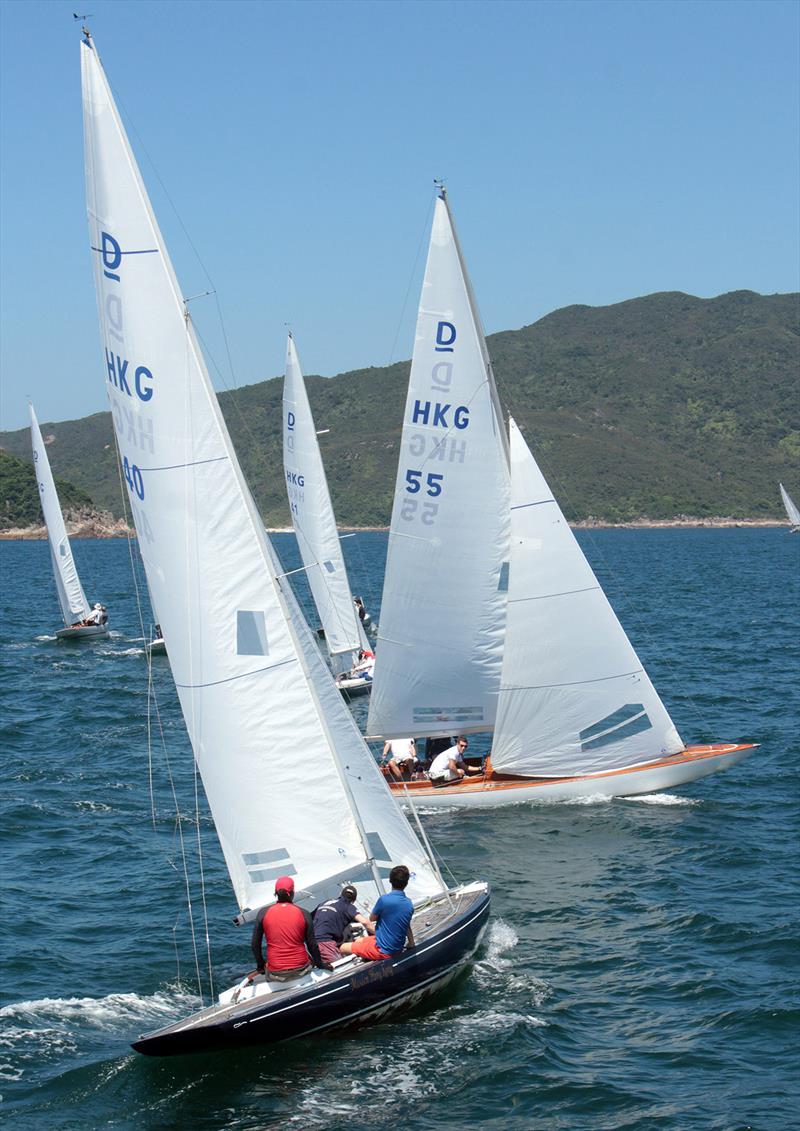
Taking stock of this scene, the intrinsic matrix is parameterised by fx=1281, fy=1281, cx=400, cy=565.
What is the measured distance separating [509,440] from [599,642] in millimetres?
3612

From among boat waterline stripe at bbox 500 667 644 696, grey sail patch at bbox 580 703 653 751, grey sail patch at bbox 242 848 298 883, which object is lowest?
grey sail patch at bbox 580 703 653 751

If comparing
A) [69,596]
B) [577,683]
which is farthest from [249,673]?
[69,596]

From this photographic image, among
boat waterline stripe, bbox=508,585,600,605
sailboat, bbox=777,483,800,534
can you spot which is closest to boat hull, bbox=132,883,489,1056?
boat waterline stripe, bbox=508,585,600,605

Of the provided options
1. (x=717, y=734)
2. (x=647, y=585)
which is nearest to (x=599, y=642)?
(x=717, y=734)

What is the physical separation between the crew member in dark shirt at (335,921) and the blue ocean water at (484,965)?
876 mm

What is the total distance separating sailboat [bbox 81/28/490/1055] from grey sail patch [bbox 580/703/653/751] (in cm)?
823

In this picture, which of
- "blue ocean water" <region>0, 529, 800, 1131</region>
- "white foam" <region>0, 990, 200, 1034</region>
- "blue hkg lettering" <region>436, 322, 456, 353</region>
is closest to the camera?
"blue ocean water" <region>0, 529, 800, 1131</region>

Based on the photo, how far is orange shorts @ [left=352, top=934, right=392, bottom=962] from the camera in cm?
1238

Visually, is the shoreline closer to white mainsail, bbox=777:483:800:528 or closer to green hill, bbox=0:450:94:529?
green hill, bbox=0:450:94:529

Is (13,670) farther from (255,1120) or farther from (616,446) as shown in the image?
(616,446)

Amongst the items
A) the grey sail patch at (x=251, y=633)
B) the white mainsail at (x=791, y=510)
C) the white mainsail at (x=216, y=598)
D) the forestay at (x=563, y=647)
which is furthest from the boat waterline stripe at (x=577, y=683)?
the white mainsail at (x=791, y=510)

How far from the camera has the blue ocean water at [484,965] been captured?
11.1 m

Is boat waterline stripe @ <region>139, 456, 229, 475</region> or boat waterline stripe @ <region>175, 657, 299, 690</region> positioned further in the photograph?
boat waterline stripe @ <region>175, 657, 299, 690</region>

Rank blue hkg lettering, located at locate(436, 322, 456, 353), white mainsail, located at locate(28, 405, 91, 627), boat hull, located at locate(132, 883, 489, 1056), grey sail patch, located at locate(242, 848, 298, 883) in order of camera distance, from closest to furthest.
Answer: boat hull, located at locate(132, 883, 489, 1056)
grey sail patch, located at locate(242, 848, 298, 883)
blue hkg lettering, located at locate(436, 322, 456, 353)
white mainsail, located at locate(28, 405, 91, 627)
